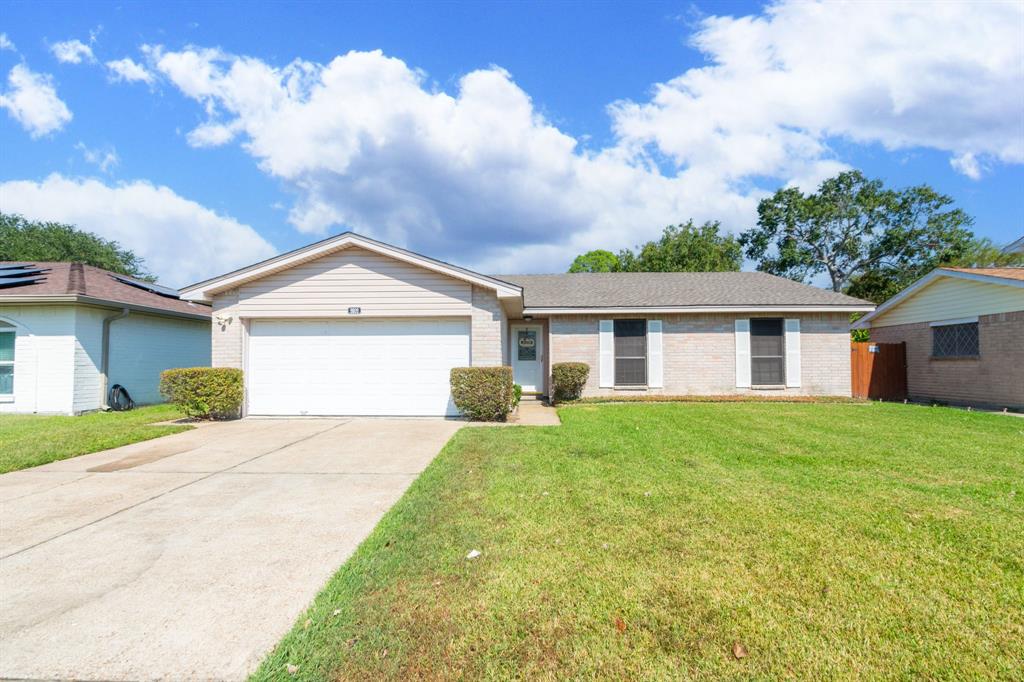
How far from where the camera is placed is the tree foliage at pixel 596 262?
42.4 meters

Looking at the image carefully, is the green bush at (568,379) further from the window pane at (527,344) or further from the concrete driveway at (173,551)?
the concrete driveway at (173,551)

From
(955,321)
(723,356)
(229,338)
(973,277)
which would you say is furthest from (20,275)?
(955,321)

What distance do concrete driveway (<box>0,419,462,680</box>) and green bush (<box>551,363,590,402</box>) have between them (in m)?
6.95

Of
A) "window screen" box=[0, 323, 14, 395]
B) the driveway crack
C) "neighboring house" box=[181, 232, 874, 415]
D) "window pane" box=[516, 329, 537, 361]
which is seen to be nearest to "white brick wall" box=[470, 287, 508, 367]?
"neighboring house" box=[181, 232, 874, 415]

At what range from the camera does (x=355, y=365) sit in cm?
1110

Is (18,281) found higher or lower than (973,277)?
lower

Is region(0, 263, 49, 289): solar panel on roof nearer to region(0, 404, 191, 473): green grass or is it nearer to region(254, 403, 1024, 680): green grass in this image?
region(0, 404, 191, 473): green grass

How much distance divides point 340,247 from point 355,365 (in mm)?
2629

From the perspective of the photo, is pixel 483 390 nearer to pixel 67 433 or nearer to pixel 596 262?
pixel 67 433

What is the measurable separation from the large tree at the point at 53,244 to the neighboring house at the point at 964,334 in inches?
1797

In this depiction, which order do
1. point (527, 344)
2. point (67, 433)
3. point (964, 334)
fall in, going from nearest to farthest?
1. point (67, 433)
2. point (964, 334)
3. point (527, 344)

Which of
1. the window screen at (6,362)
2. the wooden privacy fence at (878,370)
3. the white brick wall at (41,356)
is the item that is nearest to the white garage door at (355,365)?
the white brick wall at (41,356)

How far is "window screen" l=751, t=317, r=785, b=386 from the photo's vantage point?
14.2 metres

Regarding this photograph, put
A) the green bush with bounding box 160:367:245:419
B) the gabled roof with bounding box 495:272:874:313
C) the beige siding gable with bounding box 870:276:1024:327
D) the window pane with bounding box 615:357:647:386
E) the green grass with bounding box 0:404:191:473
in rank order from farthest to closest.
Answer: the window pane with bounding box 615:357:647:386 → the gabled roof with bounding box 495:272:874:313 → the beige siding gable with bounding box 870:276:1024:327 → the green bush with bounding box 160:367:245:419 → the green grass with bounding box 0:404:191:473
